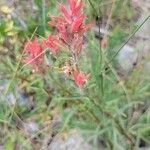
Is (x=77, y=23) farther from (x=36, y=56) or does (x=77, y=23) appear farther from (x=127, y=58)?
(x=127, y=58)

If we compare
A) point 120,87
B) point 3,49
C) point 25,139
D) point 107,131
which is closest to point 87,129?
point 107,131

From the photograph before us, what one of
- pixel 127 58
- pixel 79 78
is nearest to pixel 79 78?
pixel 79 78

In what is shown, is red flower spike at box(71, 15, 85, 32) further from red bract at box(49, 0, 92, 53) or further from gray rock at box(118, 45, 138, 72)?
gray rock at box(118, 45, 138, 72)

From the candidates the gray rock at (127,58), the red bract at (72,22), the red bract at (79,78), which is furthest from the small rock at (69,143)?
the red bract at (72,22)

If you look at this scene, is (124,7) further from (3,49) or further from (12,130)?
(12,130)

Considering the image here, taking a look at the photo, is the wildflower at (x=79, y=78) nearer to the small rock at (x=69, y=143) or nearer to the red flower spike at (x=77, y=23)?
the red flower spike at (x=77, y=23)

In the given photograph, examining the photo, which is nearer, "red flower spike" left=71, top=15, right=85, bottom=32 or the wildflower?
"red flower spike" left=71, top=15, right=85, bottom=32

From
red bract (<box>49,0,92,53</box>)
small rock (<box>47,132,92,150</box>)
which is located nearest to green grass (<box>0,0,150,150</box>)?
small rock (<box>47,132,92,150</box>)
